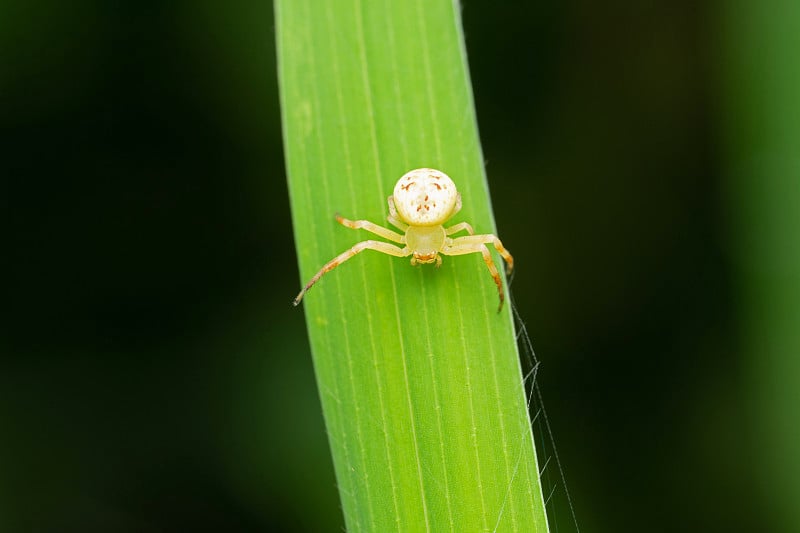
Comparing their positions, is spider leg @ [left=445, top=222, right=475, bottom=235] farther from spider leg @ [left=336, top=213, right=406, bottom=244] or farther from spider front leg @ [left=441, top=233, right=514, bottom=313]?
spider leg @ [left=336, top=213, right=406, bottom=244]

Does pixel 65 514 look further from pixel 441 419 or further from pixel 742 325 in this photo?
pixel 742 325

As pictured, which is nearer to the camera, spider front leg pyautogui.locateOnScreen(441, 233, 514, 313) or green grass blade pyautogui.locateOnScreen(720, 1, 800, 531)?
spider front leg pyautogui.locateOnScreen(441, 233, 514, 313)

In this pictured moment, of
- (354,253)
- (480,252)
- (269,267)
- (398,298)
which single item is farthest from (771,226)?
(269,267)

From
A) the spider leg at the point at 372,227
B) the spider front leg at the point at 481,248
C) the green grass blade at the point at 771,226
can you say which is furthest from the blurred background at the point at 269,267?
the spider front leg at the point at 481,248

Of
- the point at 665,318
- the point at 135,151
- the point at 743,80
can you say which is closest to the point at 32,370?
the point at 135,151

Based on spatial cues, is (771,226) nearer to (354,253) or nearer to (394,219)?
(394,219)

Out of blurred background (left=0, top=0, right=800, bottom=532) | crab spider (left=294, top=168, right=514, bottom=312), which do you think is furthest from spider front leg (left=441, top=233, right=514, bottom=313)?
blurred background (left=0, top=0, right=800, bottom=532)

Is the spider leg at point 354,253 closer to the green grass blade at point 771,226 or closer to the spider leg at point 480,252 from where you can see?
the spider leg at point 480,252
